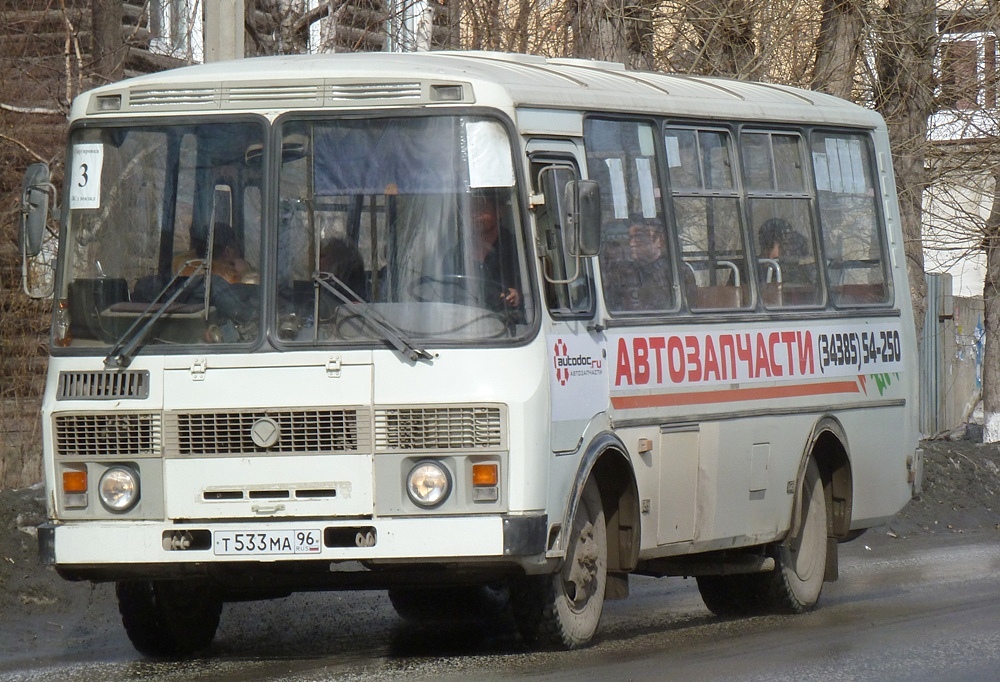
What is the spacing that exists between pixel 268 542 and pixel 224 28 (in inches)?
202

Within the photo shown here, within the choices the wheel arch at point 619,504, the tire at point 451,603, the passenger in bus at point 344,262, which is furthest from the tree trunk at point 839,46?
the passenger in bus at point 344,262

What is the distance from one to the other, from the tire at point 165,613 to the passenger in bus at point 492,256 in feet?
6.66

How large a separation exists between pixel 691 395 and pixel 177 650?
287 centimetres

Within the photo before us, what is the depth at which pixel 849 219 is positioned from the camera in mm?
11453

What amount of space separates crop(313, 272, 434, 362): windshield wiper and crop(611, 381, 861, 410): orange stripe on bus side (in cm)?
133

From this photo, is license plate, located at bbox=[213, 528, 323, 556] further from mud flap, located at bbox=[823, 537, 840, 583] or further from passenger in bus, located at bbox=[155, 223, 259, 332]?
mud flap, located at bbox=[823, 537, 840, 583]

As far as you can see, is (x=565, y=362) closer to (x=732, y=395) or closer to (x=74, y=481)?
(x=732, y=395)

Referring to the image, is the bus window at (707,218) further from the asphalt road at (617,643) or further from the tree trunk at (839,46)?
the tree trunk at (839,46)

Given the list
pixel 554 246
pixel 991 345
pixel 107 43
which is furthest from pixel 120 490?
pixel 991 345

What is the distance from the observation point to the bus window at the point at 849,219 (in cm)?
1113

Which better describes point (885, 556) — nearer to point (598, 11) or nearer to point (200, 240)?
point (598, 11)

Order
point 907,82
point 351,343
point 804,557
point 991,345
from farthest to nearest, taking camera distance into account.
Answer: point 991,345 → point 907,82 → point 804,557 → point 351,343

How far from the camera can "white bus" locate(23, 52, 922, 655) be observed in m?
7.84

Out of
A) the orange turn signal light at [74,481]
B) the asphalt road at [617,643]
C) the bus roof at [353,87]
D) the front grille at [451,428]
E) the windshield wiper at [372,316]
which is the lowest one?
the asphalt road at [617,643]
